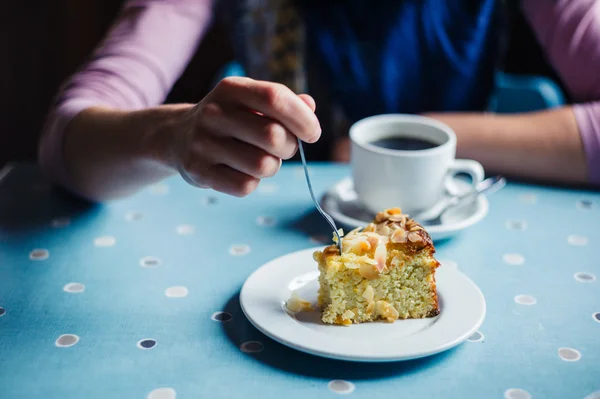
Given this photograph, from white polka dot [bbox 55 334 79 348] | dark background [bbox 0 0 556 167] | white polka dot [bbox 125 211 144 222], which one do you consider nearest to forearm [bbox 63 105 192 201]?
white polka dot [bbox 125 211 144 222]

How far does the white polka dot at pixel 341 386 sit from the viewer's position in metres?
0.56

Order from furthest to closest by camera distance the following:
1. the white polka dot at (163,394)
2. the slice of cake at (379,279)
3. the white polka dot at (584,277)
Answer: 1. the white polka dot at (584,277)
2. the slice of cake at (379,279)
3. the white polka dot at (163,394)

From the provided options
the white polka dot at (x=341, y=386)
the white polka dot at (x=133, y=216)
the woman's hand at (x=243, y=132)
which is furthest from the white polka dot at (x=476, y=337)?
the white polka dot at (x=133, y=216)

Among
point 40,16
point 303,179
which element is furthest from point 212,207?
point 40,16

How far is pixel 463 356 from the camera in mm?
613

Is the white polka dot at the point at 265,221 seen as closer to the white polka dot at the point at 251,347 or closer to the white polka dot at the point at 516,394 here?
the white polka dot at the point at 251,347

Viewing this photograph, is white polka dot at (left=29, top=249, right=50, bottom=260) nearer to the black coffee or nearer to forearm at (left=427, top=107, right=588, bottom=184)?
the black coffee

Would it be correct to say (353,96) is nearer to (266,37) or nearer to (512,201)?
(266,37)

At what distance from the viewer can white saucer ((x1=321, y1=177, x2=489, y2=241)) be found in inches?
32.9

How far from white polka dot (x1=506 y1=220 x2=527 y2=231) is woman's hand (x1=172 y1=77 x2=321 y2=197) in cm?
34

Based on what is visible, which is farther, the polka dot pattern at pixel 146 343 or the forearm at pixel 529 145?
the forearm at pixel 529 145

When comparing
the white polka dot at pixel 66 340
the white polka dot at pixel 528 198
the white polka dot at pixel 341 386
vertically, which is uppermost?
the white polka dot at pixel 341 386

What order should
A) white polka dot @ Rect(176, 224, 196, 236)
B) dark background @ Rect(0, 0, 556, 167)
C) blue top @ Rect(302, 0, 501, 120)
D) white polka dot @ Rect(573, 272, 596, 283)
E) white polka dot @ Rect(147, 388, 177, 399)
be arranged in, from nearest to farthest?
white polka dot @ Rect(147, 388, 177, 399)
white polka dot @ Rect(573, 272, 596, 283)
white polka dot @ Rect(176, 224, 196, 236)
blue top @ Rect(302, 0, 501, 120)
dark background @ Rect(0, 0, 556, 167)

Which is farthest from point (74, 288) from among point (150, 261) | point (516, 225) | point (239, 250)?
point (516, 225)
